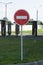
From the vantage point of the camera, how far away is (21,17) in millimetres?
12664

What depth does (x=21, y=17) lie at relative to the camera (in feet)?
41.5

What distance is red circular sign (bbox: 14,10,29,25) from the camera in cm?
1263

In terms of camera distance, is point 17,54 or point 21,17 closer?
point 21,17

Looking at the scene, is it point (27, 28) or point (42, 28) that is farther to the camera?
point (42, 28)

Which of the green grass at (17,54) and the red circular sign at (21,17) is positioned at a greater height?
the red circular sign at (21,17)

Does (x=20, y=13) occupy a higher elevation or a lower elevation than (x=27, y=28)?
higher

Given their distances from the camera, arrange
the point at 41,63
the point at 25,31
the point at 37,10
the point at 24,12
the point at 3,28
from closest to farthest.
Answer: the point at 41,63 < the point at 24,12 < the point at 3,28 < the point at 37,10 < the point at 25,31

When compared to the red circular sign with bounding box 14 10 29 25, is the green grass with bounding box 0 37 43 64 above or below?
below

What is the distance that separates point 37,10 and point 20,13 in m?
54.4

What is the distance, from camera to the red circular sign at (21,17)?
41.4 ft

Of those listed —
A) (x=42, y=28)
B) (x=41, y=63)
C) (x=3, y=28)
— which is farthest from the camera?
(x=42, y=28)

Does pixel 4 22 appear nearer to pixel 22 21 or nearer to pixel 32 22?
pixel 32 22

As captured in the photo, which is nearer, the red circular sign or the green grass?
the red circular sign

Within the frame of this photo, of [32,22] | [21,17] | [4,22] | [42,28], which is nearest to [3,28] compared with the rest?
[4,22]
